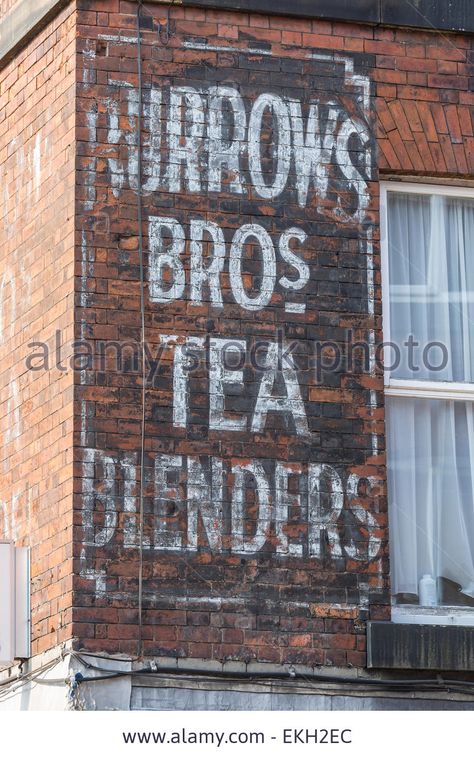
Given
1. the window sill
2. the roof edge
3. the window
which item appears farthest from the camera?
the roof edge

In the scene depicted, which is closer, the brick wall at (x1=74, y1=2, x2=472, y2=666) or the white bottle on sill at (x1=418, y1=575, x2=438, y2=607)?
the brick wall at (x1=74, y1=2, x2=472, y2=666)

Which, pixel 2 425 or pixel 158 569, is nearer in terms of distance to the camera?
pixel 158 569

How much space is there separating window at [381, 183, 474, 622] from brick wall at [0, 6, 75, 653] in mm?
2055

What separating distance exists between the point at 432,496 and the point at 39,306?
2.73 meters

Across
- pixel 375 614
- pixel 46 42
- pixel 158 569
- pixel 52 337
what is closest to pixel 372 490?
pixel 375 614

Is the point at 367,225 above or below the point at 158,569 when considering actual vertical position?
above

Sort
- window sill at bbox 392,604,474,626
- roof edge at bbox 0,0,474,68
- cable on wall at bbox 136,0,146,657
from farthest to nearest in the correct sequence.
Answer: roof edge at bbox 0,0,474,68 → window sill at bbox 392,604,474,626 → cable on wall at bbox 136,0,146,657

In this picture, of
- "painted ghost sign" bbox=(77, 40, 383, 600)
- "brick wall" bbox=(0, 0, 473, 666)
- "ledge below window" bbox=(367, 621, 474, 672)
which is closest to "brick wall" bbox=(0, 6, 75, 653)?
"brick wall" bbox=(0, 0, 473, 666)

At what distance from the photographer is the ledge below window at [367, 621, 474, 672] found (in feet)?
29.8

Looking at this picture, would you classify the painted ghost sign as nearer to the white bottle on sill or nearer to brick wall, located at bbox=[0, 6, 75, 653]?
brick wall, located at bbox=[0, 6, 75, 653]

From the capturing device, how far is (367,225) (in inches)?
387

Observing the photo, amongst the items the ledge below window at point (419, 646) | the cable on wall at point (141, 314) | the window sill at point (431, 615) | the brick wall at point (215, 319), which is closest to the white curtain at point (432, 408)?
the window sill at point (431, 615)

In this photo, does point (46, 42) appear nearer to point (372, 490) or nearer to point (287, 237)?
point (287, 237)

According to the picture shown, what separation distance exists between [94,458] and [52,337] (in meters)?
0.91
